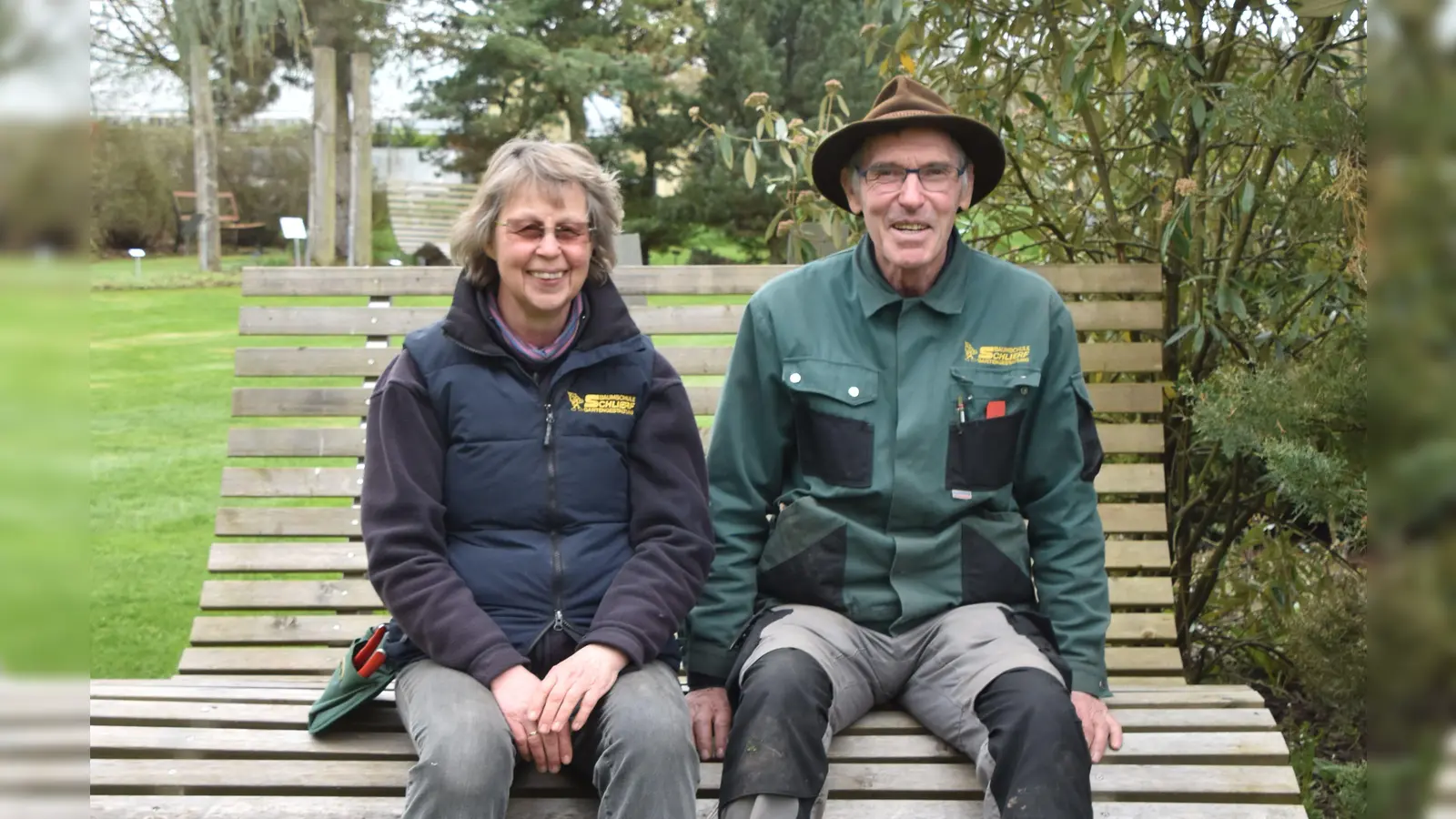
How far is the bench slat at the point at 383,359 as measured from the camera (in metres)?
3.60

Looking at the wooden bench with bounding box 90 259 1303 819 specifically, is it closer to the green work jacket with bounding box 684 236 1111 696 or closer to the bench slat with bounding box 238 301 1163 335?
the bench slat with bounding box 238 301 1163 335

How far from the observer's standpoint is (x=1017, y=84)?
12.3 ft

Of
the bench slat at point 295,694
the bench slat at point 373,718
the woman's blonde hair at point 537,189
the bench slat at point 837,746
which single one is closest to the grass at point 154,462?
the bench slat at point 295,694

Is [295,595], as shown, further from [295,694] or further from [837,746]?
[837,746]

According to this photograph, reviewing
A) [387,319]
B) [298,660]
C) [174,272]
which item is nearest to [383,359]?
[387,319]

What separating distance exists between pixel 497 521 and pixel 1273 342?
2162 millimetres

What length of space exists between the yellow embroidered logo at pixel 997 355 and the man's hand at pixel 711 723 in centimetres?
84

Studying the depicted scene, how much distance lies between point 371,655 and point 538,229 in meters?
0.86

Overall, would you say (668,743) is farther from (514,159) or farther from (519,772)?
(514,159)

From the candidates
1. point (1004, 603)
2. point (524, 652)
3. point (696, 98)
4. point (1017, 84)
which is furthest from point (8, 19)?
point (696, 98)

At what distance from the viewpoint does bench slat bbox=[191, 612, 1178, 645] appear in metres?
3.44

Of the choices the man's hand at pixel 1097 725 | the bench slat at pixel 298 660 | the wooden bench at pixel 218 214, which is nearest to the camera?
the man's hand at pixel 1097 725

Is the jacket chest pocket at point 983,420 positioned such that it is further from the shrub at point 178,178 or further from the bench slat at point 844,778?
the shrub at point 178,178

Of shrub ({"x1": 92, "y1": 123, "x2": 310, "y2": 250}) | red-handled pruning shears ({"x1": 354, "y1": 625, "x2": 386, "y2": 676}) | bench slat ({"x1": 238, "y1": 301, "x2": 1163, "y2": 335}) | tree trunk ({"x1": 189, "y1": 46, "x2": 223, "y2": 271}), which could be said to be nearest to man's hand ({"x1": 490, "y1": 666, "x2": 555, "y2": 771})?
red-handled pruning shears ({"x1": 354, "y1": 625, "x2": 386, "y2": 676})
